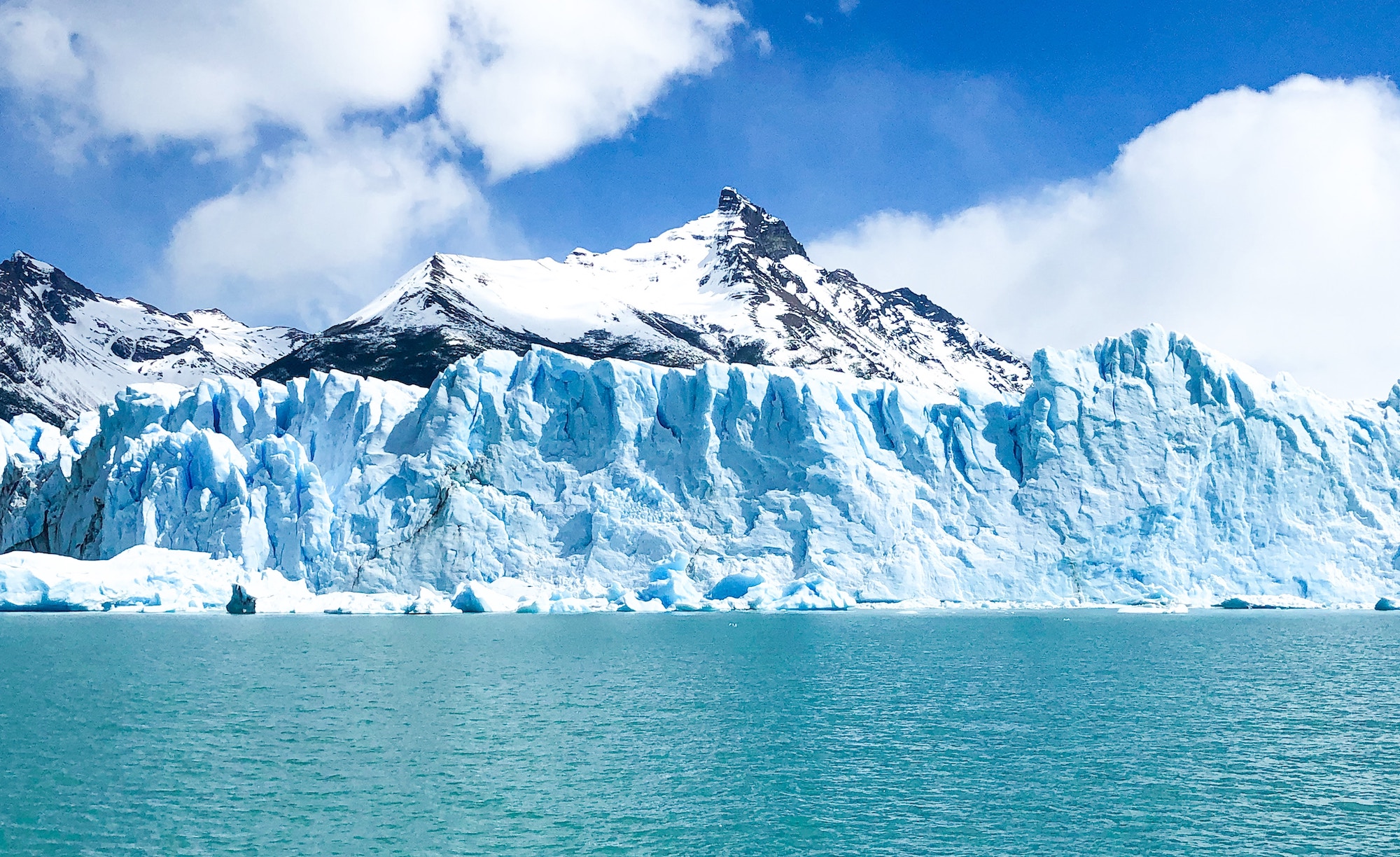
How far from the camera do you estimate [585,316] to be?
10094 centimetres

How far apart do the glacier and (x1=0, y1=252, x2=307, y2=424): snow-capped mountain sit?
8442cm

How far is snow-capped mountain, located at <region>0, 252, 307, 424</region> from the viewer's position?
127312 millimetres

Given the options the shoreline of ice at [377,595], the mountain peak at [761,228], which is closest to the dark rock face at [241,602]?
the shoreline of ice at [377,595]

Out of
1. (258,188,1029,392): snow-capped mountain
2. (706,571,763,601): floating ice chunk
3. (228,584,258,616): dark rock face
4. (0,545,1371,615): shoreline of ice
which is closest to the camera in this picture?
(0,545,1371,615): shoreline of ice

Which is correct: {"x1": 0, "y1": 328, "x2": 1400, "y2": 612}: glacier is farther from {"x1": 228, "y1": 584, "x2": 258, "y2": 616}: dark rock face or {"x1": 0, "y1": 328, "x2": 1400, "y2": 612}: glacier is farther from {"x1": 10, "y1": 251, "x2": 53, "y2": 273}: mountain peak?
{"x1": 10, "y1": 251, "x2": 53, "y2": 273}: mountain peak

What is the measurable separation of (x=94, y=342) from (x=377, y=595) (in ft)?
422

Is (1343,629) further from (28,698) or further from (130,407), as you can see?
(130,407)

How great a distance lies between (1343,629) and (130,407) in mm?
49797

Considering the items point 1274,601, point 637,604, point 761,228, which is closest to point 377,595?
point 637,604

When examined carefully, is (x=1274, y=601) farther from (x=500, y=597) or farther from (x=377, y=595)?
(x=377, y=595)

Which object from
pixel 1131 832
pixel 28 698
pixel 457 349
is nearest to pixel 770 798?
pixel 1131 832

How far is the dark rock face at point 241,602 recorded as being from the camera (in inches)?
1638

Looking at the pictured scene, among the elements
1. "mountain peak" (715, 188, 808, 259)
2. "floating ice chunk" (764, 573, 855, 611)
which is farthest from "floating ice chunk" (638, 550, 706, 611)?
"mountain peak" (715, 188, 808, 259)

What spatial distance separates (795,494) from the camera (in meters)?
44.7
